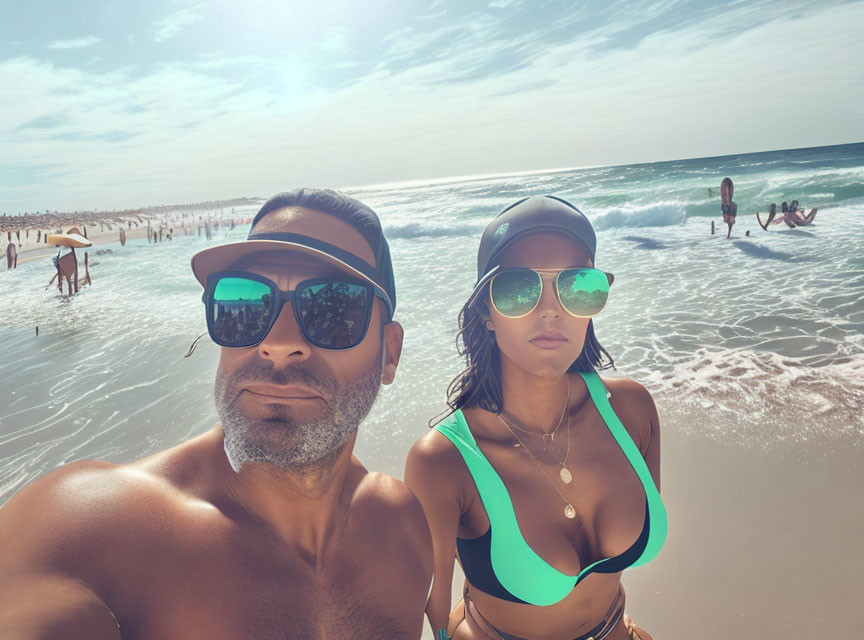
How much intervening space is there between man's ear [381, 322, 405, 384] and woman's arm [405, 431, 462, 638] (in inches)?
12.8

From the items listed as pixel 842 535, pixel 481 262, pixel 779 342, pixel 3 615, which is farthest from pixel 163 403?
pixel 779 342

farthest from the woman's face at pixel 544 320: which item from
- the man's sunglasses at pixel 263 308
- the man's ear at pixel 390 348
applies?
the man's sunglasses at pixel 263 308

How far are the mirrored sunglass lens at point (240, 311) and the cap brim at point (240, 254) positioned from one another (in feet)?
0.24

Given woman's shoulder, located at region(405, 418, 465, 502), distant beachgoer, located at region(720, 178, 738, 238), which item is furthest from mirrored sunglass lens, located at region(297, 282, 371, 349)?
distant beachgoer, located at region(720, 178, 738, 238)

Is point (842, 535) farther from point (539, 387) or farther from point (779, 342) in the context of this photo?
point (779, 342)

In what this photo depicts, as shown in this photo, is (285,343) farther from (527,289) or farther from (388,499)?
(527,289)

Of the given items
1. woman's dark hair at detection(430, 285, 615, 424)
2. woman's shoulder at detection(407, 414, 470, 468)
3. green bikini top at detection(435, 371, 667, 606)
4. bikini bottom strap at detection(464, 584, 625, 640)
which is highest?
woman's dark hair at detection(430, 285, 615, 424)

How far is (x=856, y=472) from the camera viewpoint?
3.99 m

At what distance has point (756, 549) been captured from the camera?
337cm

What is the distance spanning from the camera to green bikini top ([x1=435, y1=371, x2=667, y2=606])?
188 cm

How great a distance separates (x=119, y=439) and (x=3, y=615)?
213 inches

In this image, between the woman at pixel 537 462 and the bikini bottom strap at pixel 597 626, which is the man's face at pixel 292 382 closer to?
the woman at pixel 537 462

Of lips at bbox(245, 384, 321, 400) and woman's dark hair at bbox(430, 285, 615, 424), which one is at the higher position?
lips at bbox(245, 384, 321, 400)

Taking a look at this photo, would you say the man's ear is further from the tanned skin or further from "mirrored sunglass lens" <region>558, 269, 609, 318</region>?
"mirrored sunglass lens" <region>558, 269, 609, 318</region>
